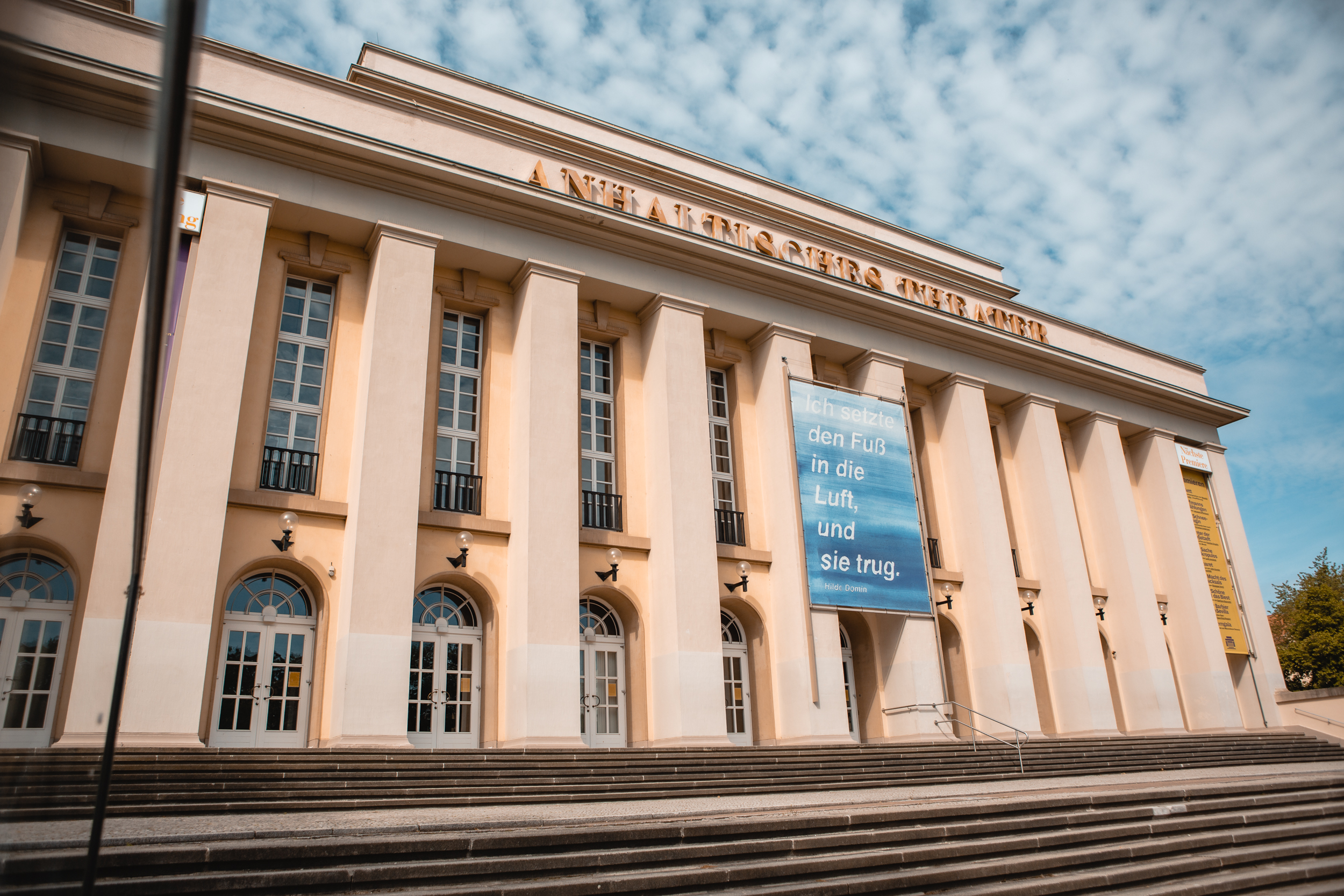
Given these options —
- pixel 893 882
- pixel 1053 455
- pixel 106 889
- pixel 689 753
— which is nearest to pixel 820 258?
pixel 1053 455

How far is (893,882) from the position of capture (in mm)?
6449

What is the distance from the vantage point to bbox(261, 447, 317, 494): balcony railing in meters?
13.4

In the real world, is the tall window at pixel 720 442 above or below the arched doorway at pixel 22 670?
above

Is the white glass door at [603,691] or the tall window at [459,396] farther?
the tall window at [459,396]

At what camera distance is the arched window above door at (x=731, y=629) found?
56.0ft

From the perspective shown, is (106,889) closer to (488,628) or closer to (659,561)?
(488,628)

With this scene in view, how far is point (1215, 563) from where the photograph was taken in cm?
2453

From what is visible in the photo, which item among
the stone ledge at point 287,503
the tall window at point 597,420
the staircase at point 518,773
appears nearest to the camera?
the staircase at point 518,773

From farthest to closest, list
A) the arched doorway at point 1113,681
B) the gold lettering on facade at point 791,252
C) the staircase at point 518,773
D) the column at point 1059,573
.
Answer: the arched doorway at point 1113,681
the column at point 1059,573
the gold lettering on facade at point 791,252
the staircase at point 518,773

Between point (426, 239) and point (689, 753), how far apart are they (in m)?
9.66

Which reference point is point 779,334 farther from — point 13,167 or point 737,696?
point 13,167

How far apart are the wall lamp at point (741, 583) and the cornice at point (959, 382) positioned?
25.9ft

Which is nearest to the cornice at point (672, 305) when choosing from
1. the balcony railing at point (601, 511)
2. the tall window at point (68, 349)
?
the balcony railing at point (601, 511)

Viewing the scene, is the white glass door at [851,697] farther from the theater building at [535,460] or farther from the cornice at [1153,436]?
the cornice at [1153,436]
